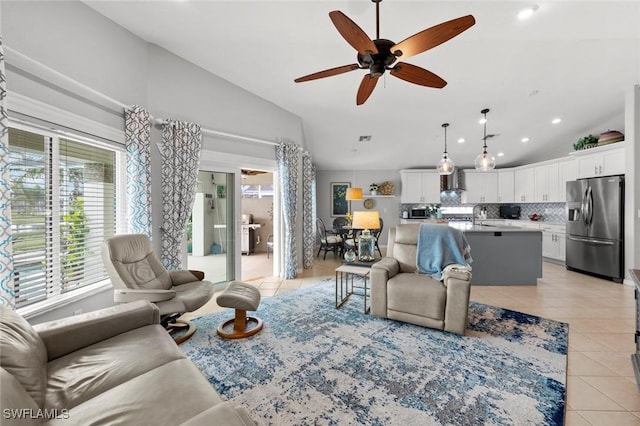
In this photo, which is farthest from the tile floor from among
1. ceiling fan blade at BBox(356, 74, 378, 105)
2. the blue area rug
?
ceiling fan blade at BBox(356, 74, 378, 105)

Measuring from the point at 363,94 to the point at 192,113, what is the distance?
2336 millimetres

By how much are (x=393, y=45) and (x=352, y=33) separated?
353 millimetres

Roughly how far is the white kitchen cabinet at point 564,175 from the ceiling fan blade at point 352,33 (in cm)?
609

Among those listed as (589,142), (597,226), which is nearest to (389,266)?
(597,226)

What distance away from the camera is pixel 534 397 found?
1.73 meters

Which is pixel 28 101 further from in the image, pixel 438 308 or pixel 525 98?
pixel 525 98

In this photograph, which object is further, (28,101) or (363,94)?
(363,94)

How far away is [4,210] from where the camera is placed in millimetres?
1596

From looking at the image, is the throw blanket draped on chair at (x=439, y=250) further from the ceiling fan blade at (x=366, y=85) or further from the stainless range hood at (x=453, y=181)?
the stainless range hood at (x=453, y=181)

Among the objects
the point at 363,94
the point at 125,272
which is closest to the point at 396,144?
the point at 363,94

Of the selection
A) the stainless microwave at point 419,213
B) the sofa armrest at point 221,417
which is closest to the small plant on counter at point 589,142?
the stainless microwave at point 419,213

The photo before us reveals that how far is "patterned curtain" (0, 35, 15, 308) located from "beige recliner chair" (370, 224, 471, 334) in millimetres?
2844

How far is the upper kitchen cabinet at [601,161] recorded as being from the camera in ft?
14.7

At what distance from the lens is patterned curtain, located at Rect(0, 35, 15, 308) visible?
5.13 ft
